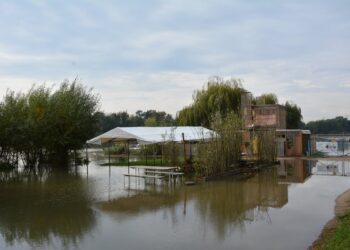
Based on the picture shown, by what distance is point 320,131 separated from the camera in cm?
6556

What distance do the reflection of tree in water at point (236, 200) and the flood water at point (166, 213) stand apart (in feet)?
0.07

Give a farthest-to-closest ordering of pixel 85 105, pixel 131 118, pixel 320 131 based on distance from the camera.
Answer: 1. pixel 131 118
2. pixel 320 131
3. pixel 85 105

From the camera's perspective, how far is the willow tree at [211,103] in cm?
3672

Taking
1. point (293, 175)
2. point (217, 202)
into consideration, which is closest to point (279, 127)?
point (293, 175)

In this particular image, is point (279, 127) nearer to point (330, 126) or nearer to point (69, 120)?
point (69, 120)

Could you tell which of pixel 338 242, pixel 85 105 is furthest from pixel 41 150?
pixel 338 242

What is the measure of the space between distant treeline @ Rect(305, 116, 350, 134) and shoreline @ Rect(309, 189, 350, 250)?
5585 cm

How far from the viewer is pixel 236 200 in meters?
11.2

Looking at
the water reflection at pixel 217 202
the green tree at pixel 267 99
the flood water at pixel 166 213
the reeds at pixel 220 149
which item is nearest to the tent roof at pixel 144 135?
the reeds at pixel 220 149

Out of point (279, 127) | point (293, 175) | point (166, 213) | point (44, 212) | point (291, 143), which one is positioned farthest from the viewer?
point (279, 127)

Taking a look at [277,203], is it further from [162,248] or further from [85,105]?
[85,105]

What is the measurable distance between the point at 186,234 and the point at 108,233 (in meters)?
1.52

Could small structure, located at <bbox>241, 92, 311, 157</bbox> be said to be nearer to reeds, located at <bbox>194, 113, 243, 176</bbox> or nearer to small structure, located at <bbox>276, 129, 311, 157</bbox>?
small structure, located at <bbox>276, 129, 311, 157</bbox>

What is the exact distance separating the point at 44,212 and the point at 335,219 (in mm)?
6722
